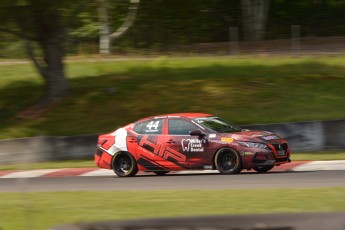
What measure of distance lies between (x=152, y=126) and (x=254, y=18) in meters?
25.3

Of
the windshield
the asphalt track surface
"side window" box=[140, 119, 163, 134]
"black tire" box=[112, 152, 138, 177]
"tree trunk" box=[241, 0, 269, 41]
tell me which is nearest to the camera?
the asphalt track surface

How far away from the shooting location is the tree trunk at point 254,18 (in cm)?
A: 4119

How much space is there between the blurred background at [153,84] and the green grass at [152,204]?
0.10ft

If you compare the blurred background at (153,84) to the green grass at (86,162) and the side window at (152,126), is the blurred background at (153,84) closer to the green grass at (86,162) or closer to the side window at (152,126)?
the green grass at (86,162)

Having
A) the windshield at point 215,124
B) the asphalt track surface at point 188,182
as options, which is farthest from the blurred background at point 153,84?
the windshield at point 215,124

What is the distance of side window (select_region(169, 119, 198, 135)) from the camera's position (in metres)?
17.5

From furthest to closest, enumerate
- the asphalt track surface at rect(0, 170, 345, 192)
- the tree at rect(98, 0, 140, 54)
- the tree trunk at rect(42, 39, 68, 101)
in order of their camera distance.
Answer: the tree at rect(98, 0, 140, 54) → the tree trunk at rect(42, 39, 68, 101) → the asphalt track surface at rect(0, 170, 345, 192)

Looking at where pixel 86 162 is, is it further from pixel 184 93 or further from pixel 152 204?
pixel 152 204

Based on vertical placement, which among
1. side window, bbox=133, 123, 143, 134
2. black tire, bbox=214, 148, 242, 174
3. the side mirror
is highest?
side window, bbox=133, 123, 143, 134

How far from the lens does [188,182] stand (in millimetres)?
15648

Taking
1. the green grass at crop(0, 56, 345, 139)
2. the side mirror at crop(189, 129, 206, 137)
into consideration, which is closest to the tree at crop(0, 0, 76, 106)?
the green grass at crop(0, 56, 345, 139)

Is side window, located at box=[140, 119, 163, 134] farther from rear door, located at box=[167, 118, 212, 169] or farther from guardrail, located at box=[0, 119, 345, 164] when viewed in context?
guardrail, located at box=[0, 119, 345, 164]

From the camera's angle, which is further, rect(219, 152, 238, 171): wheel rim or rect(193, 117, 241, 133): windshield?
rect(193, 117, 241, 133): windshield

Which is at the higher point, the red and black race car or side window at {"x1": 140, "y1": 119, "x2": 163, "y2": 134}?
side window at {"x1": 140, "y1": 119, "x2": 163, "y2": 134}
